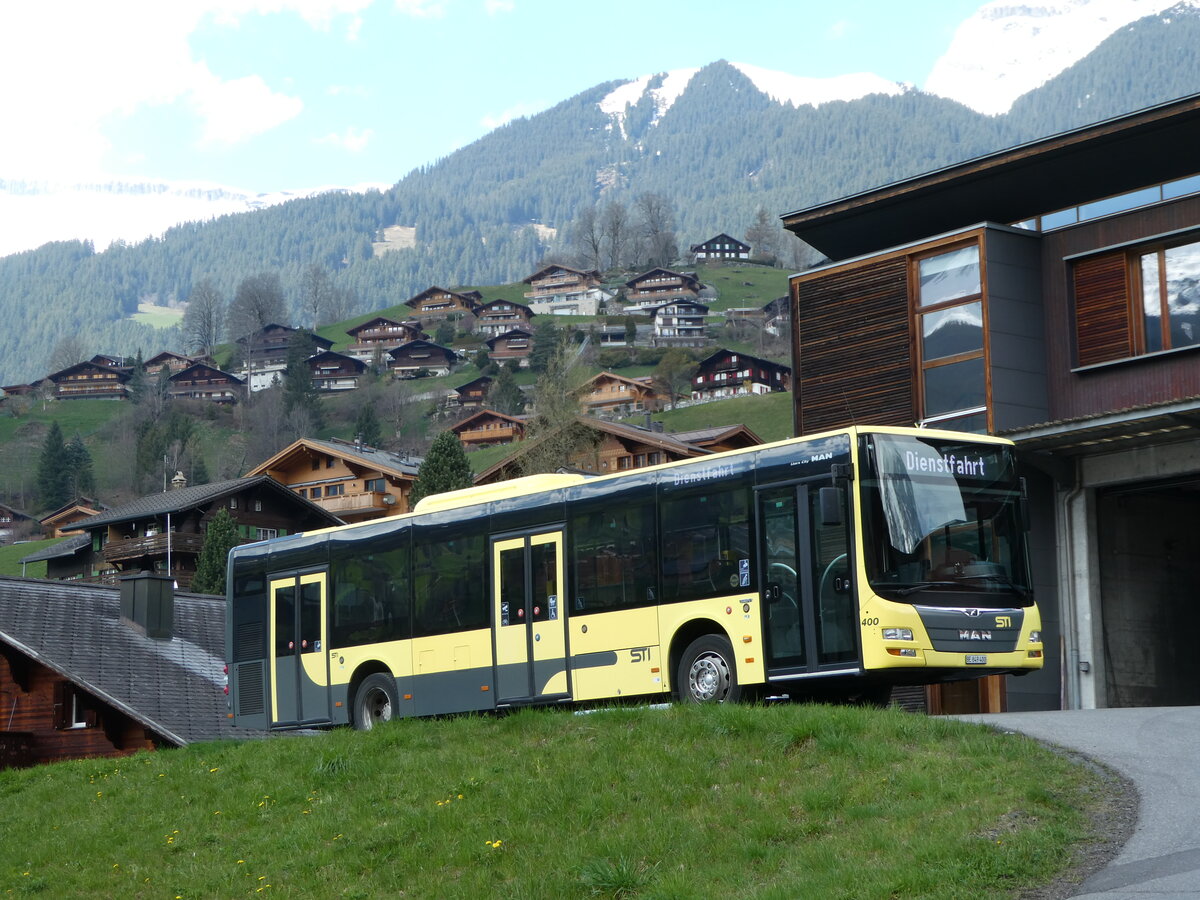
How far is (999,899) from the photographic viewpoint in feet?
31.4

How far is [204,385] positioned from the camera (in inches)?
7121

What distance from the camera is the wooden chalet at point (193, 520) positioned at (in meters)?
80.1

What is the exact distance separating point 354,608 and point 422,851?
9.31m

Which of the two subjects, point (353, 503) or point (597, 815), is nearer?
point (597, 815)

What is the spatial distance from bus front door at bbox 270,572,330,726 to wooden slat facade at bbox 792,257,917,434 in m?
10.1

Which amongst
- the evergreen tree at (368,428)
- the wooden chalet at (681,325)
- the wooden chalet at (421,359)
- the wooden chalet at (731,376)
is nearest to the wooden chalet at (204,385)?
the wooden chalet at (421,359)

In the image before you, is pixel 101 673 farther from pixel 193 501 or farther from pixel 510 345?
pixel 510 345

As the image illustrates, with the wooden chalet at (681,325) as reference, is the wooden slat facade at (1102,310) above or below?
below

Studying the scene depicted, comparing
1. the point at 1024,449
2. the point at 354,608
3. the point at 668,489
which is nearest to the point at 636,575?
the point at 668,489

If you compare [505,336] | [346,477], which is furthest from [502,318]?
[346,477]

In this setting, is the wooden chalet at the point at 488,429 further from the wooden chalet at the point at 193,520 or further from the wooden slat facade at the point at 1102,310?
the wooden slat facade at the point at 1102,310

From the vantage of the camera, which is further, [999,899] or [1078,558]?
[1078,558]

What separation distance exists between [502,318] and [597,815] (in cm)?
A: 18314

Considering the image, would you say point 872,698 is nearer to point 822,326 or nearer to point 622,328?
point 822,326
